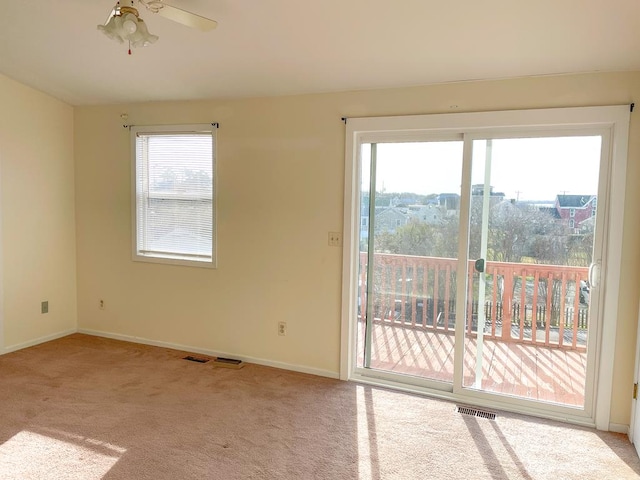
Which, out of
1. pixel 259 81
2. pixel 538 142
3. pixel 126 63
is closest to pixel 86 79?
pixel 126 63

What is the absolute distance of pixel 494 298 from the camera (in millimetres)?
3246

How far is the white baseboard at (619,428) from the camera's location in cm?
287

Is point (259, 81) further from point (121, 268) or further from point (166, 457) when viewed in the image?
point (166, 457)

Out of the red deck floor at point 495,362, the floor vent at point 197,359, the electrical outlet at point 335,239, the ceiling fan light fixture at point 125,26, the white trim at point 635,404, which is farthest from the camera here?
the floor vent at point 197,359

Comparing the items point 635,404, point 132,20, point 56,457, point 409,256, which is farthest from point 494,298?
point 56,457

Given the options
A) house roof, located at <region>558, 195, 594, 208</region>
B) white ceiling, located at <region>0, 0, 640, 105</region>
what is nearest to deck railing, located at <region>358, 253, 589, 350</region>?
house roof, located at <region>558, 195, 594, 208</region>

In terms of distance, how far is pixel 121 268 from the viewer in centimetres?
448

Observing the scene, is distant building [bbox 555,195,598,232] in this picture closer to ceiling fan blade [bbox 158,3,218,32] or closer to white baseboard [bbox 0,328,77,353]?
ceiling fan blade [bbox 158,3,218,32]

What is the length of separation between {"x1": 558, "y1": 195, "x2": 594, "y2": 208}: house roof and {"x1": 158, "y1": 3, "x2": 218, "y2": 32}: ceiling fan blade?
7.99 ft

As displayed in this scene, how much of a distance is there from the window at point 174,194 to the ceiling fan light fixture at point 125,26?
5.95 ft

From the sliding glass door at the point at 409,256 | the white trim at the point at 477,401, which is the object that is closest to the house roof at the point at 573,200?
the sliding glass door at the point at 409,256

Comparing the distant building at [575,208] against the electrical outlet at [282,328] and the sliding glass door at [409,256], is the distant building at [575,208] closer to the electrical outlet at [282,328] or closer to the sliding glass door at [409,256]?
the sliding glass door at [409,256]

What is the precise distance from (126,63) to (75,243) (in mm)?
2175

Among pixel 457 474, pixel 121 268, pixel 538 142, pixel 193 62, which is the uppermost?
pixel 193 62
